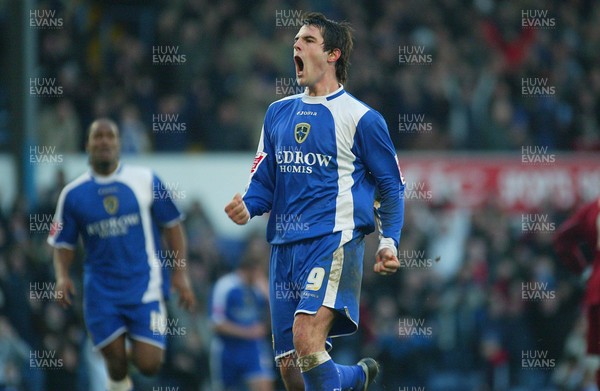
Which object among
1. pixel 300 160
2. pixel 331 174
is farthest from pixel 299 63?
pixel 331 174

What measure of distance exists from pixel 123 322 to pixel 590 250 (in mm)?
4204

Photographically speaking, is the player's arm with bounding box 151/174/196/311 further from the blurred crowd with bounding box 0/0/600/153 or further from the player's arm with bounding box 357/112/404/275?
the blurred crowd with bounding box 0/0/600/153

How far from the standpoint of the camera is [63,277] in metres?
9.86

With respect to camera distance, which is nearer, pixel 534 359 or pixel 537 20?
pixel 534 359

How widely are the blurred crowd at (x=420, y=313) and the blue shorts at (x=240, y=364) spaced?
0.52 m

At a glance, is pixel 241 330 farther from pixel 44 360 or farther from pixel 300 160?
pixel 300 160

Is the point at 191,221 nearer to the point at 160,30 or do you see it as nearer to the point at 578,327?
the point at 160,30

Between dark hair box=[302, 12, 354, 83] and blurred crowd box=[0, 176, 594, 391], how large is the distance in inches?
247

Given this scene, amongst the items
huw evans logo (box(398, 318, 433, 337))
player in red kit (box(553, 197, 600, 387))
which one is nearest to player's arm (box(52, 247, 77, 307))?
player in red kit (box(553, 197, 600, 387))

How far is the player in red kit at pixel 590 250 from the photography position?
9562mm

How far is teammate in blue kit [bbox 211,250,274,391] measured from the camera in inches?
539

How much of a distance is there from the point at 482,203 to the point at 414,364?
10.6ft

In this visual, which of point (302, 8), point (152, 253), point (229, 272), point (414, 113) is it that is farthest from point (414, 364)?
point (302, 8)

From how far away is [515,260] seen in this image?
15.5 meters
